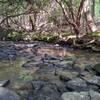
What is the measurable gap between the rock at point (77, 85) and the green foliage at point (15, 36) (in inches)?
265

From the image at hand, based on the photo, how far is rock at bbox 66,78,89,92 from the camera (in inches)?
189

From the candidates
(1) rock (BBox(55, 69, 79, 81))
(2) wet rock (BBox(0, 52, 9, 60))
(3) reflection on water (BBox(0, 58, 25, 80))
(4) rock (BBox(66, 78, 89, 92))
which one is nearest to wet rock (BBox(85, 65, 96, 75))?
(1) rock (BBox(55, 69, 79, 81))

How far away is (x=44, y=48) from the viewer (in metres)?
9.41

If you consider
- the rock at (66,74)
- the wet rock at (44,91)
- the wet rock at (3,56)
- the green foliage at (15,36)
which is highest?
the green foliage at (15,36)

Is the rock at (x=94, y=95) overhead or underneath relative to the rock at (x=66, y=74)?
underneath

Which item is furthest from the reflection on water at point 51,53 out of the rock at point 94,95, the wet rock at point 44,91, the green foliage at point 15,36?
the green foliage at point 15,36

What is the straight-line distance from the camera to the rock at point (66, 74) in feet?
17.4

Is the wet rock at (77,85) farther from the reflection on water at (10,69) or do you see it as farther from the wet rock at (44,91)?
the reflection on water at (10,69)

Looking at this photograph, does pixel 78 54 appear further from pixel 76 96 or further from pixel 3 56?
pixel 76 96

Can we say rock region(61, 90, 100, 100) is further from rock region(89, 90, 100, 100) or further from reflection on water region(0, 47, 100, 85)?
reflection on water region(0, 47, 100, 85)

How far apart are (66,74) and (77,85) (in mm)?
719

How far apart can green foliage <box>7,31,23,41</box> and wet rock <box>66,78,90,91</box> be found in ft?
22.2

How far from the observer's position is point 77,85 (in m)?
4.90

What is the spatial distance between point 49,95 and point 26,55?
3.72m
